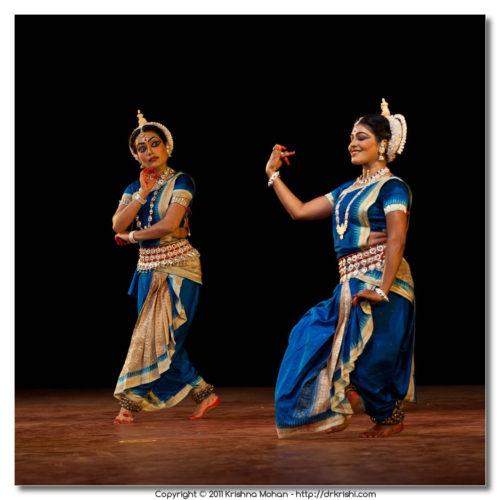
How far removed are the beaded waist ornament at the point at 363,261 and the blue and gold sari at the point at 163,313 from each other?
1.11m

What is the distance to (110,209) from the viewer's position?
672 cm

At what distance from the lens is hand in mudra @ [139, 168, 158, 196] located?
471cm

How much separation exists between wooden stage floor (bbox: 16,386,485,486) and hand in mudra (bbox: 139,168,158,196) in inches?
46.4

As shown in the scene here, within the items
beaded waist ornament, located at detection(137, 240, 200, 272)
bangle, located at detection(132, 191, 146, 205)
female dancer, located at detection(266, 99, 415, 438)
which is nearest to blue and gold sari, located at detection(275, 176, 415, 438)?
female dancer, located at detection(266, 99, 415, 438)

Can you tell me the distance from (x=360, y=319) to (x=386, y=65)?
2164 millimetres

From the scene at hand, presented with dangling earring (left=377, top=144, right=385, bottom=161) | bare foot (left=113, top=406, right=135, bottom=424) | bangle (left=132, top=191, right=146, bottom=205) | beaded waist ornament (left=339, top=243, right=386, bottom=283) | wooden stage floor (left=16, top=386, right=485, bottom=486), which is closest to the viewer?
wooden stage floor (left=16, top=386, right=485, bottom=486)

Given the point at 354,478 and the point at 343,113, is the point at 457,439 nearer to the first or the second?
the point at 354,478

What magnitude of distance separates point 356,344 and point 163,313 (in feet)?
4.12

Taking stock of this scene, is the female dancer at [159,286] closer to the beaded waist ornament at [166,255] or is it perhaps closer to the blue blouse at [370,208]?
the beaded waist ornament at [166,255]

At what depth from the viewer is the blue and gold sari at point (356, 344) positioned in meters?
3.77

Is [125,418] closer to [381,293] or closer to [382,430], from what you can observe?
[382,430]

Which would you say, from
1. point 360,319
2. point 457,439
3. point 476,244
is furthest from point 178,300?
point 476,244

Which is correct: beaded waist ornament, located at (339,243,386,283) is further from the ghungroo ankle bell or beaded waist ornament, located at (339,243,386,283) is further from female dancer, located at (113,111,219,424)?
the ghungroo ankle bell

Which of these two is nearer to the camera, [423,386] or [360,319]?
[360,319]
